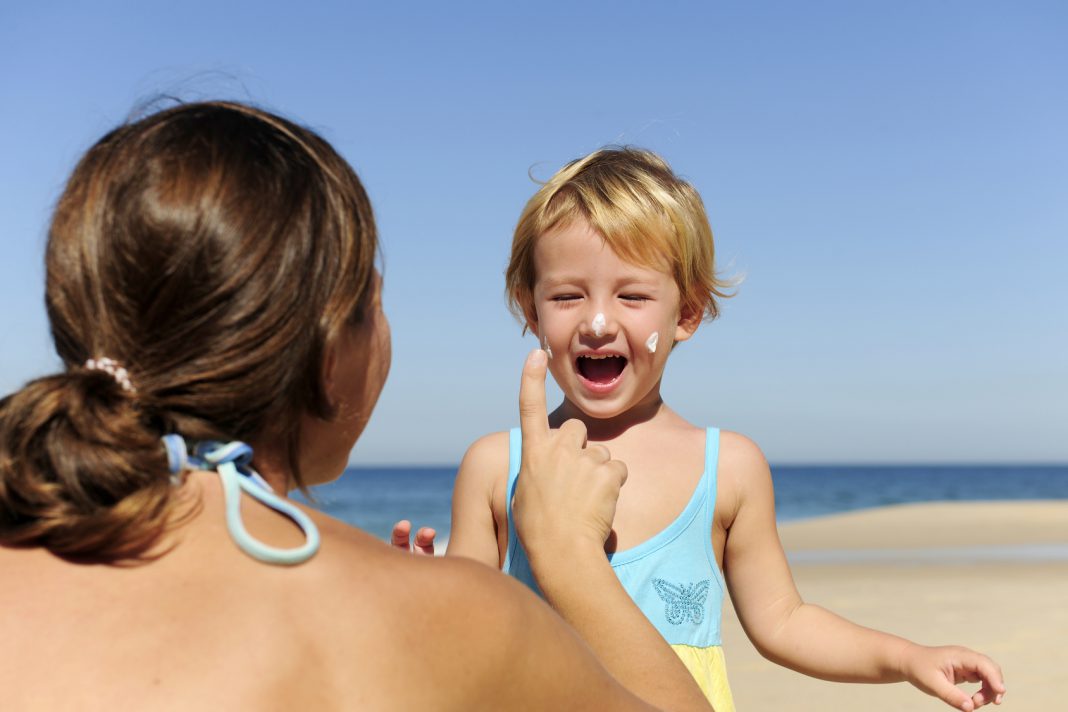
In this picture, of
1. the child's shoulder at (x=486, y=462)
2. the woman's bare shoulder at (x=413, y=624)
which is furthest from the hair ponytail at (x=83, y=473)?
the child's shoulder at (x=486, y=462)

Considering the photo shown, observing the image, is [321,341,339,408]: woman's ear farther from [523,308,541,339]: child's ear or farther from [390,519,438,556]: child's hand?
[523,308,541,339]: child's ear

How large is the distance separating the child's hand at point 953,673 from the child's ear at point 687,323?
3.42 feet

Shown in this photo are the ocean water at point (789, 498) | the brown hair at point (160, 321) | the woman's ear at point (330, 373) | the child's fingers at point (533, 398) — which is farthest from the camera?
the ocean water at point (789, 498)

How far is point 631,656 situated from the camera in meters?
1.73

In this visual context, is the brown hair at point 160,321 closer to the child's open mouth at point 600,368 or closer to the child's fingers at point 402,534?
the child's fingers at point 402,534

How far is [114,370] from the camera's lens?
1.44 meters

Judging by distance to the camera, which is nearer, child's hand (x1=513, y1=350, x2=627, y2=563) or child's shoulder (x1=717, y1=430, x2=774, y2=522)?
child's hand (x1=513, y1=350, x2=627, y2=563)

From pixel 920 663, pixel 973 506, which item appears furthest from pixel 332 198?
pixel 973 506

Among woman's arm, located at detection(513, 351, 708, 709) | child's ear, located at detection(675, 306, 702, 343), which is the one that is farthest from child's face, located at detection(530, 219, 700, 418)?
woman's arm, located at detection(513, 351, 708, 709)

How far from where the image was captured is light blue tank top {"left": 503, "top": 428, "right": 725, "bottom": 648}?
2.68 meters

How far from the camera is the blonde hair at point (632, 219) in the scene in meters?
2.83

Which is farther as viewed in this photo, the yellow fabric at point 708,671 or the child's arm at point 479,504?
the child's arm at point 479,504

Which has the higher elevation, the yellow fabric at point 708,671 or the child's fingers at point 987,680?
the child's fingers at point 987,680

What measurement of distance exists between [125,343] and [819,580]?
11810mm
